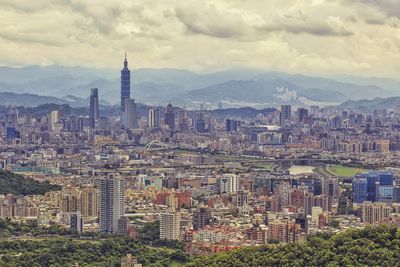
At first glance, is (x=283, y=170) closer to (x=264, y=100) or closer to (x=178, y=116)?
(x=178, y=116)

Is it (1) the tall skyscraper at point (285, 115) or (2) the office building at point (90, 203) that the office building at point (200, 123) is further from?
(2) the office building at point (90, 203)

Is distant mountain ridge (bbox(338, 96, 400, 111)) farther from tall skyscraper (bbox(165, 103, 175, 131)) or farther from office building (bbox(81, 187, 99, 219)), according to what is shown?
office building (bbox(81, 187, 99, 219))

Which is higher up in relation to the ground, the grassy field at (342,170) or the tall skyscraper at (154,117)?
the tall skyscraper at (154,117)

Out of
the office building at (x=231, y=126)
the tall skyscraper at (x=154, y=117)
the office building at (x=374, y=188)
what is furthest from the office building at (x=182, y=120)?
the office building at (x=374, y=188)

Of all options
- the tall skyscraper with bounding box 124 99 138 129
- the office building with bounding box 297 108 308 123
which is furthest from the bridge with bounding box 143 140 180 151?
the office building with bounding box 297 108 308 123

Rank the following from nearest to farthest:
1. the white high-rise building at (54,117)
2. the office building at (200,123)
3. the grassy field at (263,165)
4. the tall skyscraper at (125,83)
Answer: the grassy field at (263,165) → the office building at (200,123) → the white high-rise building at (54,117) → the tall skyscraper at (125,83)

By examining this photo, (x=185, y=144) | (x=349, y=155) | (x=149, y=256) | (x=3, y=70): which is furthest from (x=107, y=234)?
(x=3, y=70)

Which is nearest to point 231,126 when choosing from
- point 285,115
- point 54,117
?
point 285,115

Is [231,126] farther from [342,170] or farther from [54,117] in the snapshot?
[342,170]

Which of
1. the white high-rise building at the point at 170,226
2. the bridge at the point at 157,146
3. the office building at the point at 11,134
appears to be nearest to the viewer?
the white high-rise building at the point at 170,226
